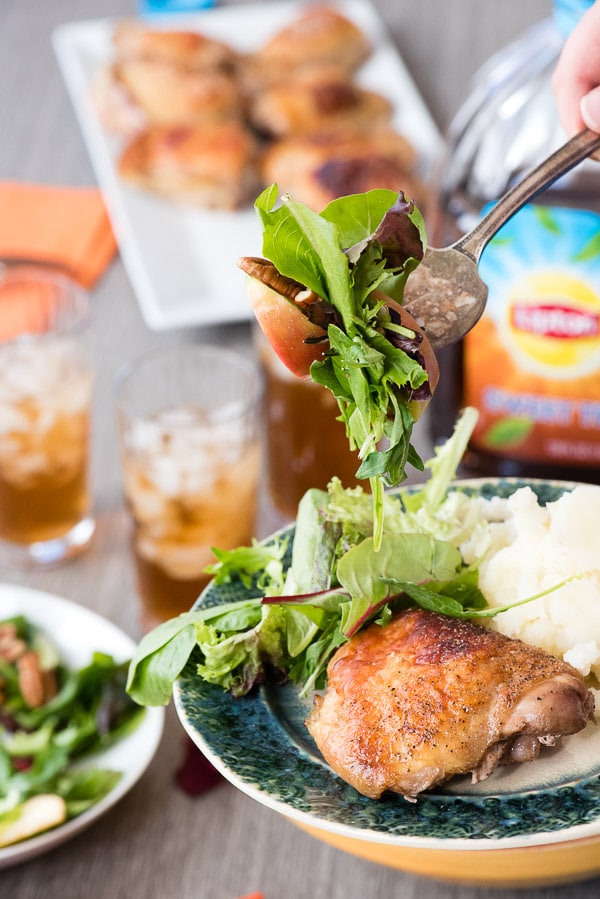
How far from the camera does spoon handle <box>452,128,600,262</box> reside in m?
0.96

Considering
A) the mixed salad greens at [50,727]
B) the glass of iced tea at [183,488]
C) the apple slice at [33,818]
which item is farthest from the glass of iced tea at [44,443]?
the apple slice at [33,818]

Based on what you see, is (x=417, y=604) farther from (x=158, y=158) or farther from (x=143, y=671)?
(x=158, y=158)

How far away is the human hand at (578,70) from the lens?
1.13 m

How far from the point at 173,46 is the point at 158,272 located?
0.74 meters

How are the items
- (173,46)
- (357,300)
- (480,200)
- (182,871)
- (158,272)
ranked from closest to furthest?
(357,300) < (182,871) < (480,200) < (158,272) < (173,46)

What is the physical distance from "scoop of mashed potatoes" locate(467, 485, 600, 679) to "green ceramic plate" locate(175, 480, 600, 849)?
0.23 feet

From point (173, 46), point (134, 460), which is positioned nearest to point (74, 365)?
point (134, 460)

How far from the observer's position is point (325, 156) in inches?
86.6

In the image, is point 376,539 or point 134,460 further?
point 134,460

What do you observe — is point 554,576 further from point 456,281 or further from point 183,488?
point 183,488

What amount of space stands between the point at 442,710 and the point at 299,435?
85 centimetres

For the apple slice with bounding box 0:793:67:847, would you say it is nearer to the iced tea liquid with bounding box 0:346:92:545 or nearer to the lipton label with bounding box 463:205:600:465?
the iced tea liquid with bounding box 0:346:92:545

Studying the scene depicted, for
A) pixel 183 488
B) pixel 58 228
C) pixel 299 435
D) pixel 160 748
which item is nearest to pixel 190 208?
pixel 58 228

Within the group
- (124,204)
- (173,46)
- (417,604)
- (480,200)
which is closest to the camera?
(417,604)
